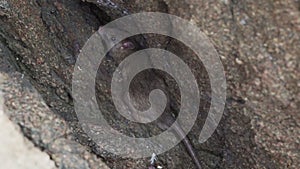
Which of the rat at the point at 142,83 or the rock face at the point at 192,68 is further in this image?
the rat at the point at 142,83

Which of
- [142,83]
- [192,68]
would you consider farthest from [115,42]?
[192,68]

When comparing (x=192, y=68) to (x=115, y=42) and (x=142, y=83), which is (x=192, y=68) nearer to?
(x=142, y=83)

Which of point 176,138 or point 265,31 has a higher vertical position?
point 265,31

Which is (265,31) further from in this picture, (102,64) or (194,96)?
(102,64)


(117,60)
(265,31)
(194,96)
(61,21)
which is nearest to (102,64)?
(117,60)
